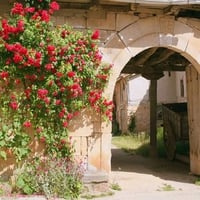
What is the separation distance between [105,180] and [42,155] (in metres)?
1.22

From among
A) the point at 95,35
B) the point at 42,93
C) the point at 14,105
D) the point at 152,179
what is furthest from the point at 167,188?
the point at 14,105

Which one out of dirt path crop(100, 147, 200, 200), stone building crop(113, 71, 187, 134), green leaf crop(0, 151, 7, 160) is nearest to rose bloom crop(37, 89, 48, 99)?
green leaf crop(0, 151, 7, 160)

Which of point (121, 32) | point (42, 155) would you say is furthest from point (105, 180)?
point (121, 32)

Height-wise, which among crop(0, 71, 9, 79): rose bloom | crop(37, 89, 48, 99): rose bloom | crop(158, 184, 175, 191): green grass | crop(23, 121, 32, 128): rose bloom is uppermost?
crop(0, 71, 9, 79): rose bloom

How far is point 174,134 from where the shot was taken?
1184cm

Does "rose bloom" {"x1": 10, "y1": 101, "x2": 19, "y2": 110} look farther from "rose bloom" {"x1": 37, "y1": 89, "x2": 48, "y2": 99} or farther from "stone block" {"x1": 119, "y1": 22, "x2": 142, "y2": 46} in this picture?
"stone block" {"x1": 119, "y1": 22, "x2": 142, "y2": 46}

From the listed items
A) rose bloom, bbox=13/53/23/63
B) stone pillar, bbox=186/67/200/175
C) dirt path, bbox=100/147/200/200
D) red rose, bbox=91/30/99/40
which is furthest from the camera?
stone pillar, bbox=186/67/200/175

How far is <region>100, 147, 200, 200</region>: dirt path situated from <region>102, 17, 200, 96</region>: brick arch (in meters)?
1.96

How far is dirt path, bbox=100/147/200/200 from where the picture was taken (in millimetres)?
7023

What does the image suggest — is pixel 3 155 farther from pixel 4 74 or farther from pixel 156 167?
pixel 156 167

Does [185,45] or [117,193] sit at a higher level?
[185,45]

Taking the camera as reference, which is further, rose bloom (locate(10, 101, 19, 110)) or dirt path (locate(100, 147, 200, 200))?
dirt path (locate(100, 147, 200, 200))

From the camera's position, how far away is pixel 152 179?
8.62 meters

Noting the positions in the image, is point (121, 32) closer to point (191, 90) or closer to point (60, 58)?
point (60, 58)
